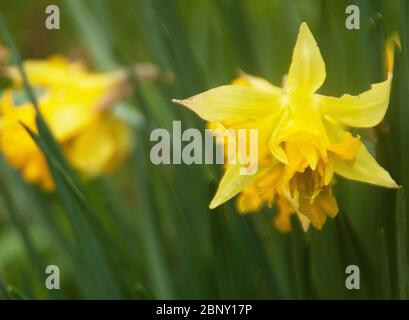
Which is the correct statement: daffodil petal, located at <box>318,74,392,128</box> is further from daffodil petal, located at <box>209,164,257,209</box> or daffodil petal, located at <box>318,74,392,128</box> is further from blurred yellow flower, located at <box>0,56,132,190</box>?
blurred yellow flower, located at <box>0,56,132,190</box>

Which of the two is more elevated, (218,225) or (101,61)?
(101,61)

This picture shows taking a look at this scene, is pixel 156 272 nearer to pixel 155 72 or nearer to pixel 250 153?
pixel 155 72

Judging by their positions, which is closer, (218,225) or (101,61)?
(218,225)

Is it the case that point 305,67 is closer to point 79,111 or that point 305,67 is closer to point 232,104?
point 232,104

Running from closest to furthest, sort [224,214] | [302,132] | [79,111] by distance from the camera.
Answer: [302,132] < [224,214] < [79,111]
